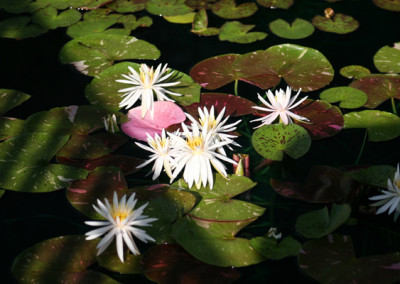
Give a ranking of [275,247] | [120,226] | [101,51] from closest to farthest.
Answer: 1. [120,226]
2. [275,247]
3. [101,51]

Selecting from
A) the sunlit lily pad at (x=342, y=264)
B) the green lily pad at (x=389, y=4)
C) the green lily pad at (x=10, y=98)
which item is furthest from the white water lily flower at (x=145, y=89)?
the green lily pad at (x=389, y=4)

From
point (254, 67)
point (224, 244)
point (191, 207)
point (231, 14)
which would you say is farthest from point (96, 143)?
point (231, 14)

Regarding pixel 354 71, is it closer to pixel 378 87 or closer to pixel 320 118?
pixel 378 87

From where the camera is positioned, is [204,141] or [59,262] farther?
[204,141]

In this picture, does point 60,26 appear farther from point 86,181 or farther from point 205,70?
point 86,181

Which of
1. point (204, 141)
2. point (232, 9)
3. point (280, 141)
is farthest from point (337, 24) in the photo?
point (204, 141)

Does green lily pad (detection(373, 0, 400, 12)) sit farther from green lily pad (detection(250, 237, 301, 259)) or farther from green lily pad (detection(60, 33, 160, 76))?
green lily pad (detection(250, 237, 301, 259))

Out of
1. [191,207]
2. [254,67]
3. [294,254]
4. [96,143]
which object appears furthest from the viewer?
[254,67]

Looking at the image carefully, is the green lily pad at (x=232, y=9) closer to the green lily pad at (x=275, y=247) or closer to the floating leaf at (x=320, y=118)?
the floating leaf at (x=320, y=118)
